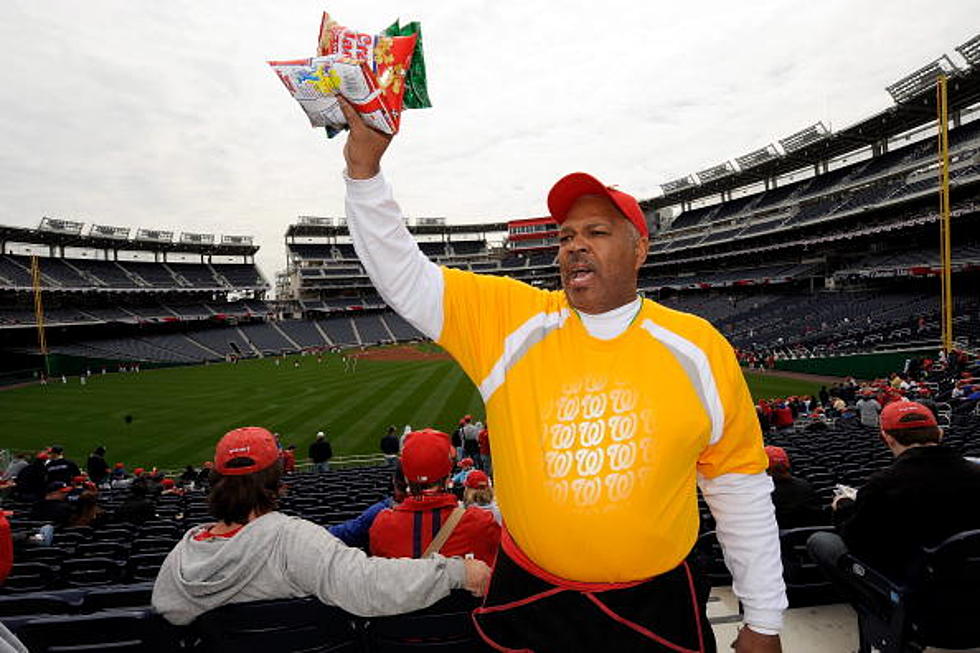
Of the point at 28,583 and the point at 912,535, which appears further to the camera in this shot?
the point at 28,583

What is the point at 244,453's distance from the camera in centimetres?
253

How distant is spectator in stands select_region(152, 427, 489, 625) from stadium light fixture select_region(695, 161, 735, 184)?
229 ft

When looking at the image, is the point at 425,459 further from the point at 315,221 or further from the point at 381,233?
the point at 315,221

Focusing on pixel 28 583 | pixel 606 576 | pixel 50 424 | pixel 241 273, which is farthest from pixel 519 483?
pixel 241 273

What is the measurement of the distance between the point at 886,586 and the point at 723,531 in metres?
1.33

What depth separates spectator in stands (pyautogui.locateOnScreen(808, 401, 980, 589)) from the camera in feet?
8.43

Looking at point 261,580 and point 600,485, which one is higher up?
point 600,485

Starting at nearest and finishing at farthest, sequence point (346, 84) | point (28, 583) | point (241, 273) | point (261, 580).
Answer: point (346, 84)
point (261, 580)
point (28, 583)
point (241, 273)

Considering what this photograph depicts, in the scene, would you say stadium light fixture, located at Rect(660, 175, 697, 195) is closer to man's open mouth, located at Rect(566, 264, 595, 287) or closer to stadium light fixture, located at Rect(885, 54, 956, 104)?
stadium light fixture, located at Rect(885, 54, 956, 104)

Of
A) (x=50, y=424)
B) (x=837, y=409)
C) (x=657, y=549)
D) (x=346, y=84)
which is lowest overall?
(x=837, y=409)

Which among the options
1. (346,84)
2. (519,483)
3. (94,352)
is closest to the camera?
(346,84)

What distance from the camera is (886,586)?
2.54 m

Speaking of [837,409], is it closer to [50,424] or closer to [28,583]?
[28,583]

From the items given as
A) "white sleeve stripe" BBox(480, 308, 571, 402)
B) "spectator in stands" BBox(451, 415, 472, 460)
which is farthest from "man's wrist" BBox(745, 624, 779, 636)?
"spectator in stands" BBox(451, 415, 472, 460)
